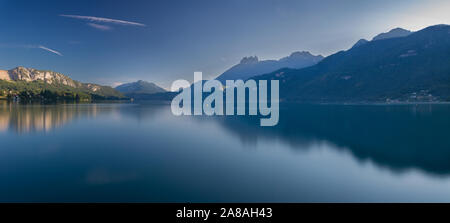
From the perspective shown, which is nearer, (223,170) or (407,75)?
(223,170)

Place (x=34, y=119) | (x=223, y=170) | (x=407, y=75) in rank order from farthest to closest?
(x=407, y=75) → (x=34, y=119) → (x=223, y=170)

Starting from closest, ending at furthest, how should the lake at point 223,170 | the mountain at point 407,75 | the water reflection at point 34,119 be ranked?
the lake at point 223,170 → the water reflection at point 34,119 → the mountain at point 407,75

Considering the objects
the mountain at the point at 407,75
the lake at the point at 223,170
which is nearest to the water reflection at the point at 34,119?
the lake at the point at 223,170

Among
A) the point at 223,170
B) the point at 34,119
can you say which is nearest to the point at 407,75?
the point at 223,170

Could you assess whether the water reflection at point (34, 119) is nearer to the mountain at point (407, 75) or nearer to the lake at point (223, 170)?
the lake at point (223, 170)

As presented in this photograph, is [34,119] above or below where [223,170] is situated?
above

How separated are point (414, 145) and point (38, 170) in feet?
98.9

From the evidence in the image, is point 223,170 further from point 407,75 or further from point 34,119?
point 407,75

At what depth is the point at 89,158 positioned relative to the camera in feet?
53.3

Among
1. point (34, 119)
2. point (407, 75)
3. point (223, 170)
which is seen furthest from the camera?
point (407, 75)

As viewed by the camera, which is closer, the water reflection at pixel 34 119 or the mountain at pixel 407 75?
the water reflection at pixel 34 119
